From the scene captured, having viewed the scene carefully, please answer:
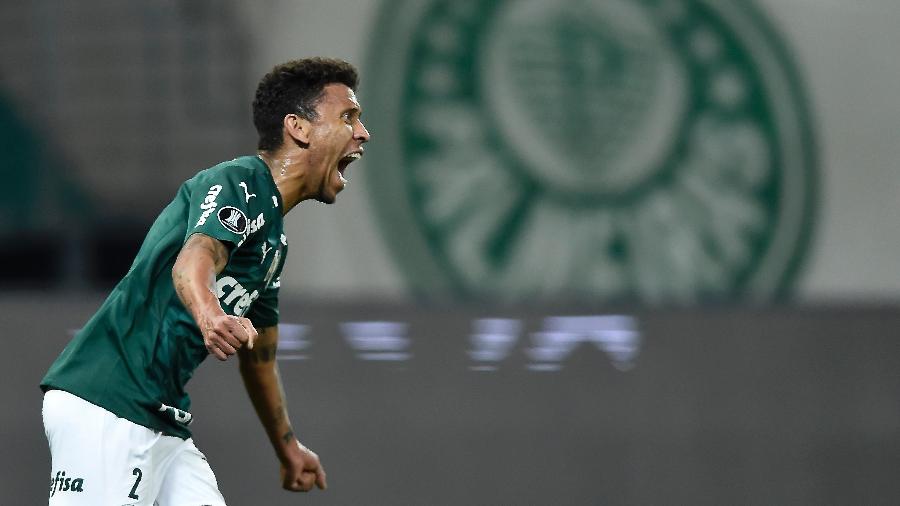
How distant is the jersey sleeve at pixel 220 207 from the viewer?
3.46 metres

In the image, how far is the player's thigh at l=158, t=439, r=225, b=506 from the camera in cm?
381

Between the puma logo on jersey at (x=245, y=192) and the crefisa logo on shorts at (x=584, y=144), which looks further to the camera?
the crefisa logo on shorts at (x=584, y=144)

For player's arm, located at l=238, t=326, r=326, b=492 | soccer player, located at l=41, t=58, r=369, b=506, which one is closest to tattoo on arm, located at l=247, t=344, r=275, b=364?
player's arm, located at l=238, t=326, r=326, b=492

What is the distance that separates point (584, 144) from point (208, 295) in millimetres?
4283

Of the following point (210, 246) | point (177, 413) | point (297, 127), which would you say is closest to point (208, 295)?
point (210, 246)

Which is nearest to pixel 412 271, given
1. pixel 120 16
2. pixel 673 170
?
pixel 673 170

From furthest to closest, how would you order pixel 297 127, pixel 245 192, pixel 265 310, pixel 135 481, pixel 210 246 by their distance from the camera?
pixel 265 310 < pixel 297 127 < pixel 135 481 < pixel 245 192 < pixel 210 246

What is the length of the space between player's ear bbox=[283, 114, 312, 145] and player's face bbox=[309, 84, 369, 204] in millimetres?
15

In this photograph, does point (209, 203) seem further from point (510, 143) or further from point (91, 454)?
point (510, 143)

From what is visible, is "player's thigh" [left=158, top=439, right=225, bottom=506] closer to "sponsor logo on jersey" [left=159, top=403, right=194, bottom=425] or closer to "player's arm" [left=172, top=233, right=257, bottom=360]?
"sponsor logo on jersey" [left=159, top=403, right=194, bottom=425]

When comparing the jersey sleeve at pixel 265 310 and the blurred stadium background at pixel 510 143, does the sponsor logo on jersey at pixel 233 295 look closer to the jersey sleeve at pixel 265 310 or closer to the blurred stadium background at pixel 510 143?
the jersey sleeve at pixel 265 310

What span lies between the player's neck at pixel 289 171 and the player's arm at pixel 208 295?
320 mm

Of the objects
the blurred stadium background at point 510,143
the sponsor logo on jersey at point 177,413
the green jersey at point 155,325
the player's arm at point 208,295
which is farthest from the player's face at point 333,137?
the blurred stadium background at point 510,143

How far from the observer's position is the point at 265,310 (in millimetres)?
4055
